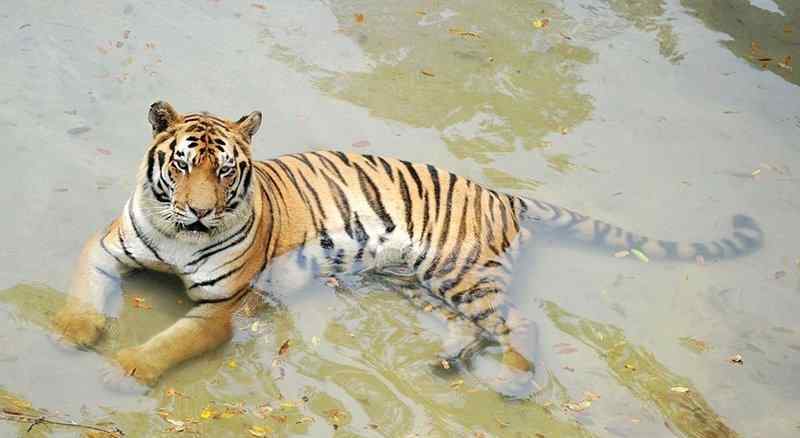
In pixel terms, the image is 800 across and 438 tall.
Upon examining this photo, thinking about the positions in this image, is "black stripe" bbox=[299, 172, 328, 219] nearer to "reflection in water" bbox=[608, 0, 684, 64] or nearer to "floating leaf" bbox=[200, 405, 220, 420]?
"floating leaf" bbox=[200, 405, 220, 420]

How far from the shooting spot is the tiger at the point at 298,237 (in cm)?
436

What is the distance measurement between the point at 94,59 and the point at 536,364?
3657mm

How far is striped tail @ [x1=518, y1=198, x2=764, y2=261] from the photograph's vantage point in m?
5.56

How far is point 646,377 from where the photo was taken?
4754 mm

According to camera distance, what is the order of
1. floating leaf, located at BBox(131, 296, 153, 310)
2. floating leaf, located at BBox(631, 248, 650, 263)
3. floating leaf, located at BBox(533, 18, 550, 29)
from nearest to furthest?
1. floating leaf, located at BBox(131, 296, 153, 310)
2. floating leaf, located at BBox(631, 248, 650, 263)
3. floating leaf, located at BBox(533, 18, 550, 29)

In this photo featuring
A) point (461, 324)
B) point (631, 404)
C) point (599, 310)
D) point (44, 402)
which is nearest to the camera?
point (44, 402)

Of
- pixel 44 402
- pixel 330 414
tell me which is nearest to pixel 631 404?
pixel 330 414

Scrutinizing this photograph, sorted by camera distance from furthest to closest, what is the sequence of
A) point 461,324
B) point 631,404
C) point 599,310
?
point 599,310 → point 461,324 → point 631,404

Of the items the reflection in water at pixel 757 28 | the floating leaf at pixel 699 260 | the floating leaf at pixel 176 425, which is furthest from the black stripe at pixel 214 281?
the reflection in water at pixel 757 28

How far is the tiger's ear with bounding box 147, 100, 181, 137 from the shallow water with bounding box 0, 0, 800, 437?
795mm

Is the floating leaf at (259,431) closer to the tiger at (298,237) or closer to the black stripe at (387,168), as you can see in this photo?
the tiger at (298,237)

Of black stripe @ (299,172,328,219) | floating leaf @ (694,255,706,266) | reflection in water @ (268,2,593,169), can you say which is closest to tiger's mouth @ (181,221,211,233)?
black stripe @ (299,172,328,219)

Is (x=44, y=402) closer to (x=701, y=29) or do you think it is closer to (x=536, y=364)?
(x=536, y=364)

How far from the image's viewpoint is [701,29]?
780 cm
